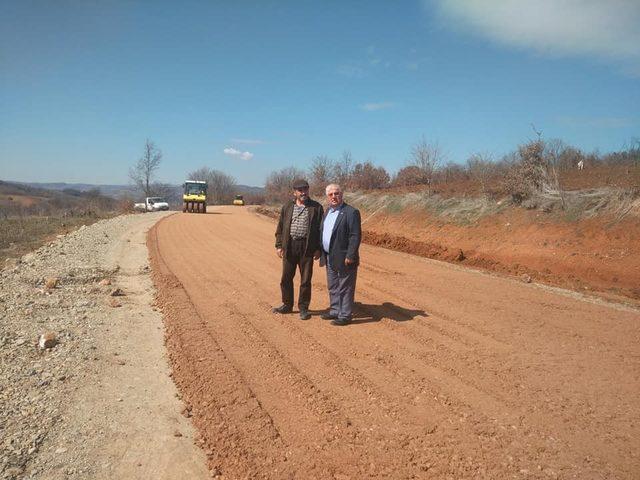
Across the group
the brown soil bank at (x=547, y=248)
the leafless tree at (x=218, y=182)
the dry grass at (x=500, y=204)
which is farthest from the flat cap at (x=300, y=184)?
the leafless tree at (x=218, y=182)

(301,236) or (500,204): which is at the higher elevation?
(500,204)

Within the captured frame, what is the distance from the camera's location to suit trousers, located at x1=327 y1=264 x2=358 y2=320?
6133 millimetres

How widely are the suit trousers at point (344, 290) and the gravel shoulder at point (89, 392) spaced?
94.5 inches

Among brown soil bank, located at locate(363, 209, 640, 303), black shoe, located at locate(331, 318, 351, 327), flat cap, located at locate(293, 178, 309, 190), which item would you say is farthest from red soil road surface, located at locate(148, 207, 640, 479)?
brown soil bank, located at locate(363, 209, 640, 303)

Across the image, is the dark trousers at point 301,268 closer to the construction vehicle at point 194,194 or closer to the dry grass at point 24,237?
the dry grass at point 24,237

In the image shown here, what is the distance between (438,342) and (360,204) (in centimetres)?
2186

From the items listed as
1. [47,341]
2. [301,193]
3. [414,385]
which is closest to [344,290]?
[301,193]

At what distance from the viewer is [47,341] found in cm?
517

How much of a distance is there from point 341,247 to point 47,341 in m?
3.79

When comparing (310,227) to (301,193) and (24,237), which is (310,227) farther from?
(24,237)

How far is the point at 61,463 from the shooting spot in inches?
122

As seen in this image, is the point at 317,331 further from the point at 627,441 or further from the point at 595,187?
the point at 595,187

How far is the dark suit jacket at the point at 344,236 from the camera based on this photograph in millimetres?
6027

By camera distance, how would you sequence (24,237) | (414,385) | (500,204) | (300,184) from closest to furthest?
1. (414,385)
2. (300,184)
3. (500,204)
4. (24,237)
